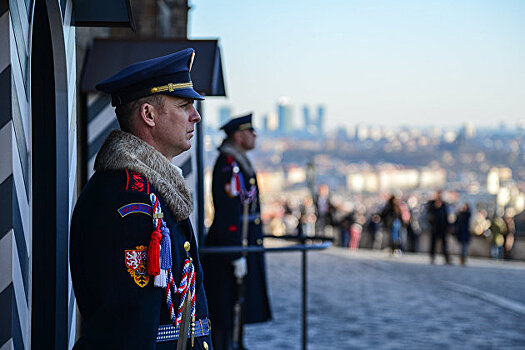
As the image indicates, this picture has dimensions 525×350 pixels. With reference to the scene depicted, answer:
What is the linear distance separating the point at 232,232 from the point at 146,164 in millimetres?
4294

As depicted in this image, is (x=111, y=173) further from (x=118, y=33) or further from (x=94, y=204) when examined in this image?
(x=118, y=33)

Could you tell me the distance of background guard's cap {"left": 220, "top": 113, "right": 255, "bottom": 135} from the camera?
7707mm

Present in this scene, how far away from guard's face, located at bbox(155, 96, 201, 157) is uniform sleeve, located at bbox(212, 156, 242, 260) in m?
4.12

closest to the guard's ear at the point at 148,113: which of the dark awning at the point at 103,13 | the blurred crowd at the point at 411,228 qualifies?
the dark awning at the point at 103,13

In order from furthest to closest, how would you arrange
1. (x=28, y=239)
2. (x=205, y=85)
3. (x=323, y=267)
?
(x=323, y=267) → (x=205, y=85) → (x=28, y=239)

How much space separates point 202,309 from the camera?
325 cm

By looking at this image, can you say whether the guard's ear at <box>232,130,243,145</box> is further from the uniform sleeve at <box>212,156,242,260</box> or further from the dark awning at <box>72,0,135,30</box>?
the dark awning at <box>72,0,135,30</box>

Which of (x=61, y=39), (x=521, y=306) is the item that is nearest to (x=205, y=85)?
(x=61, y=39)

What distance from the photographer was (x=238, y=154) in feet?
25.0

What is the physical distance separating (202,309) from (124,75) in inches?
32.2

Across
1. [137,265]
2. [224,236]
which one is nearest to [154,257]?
[137,265]

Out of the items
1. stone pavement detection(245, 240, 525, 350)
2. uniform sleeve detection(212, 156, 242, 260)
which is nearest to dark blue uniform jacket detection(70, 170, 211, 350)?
uniform sleeve detection(212, 156, 242, 260)

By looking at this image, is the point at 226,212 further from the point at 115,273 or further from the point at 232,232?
the point at 115,273

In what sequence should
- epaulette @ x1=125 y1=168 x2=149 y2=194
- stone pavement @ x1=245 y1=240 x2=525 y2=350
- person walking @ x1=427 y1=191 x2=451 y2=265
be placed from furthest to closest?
person walking @ x1=427 y1=191 x2=451 y2=265 → stone pavement @ x1=245 y1=240 x2=525 y2=350 → epaulette @ x1=125 y1=168 x2=149 y2=194
